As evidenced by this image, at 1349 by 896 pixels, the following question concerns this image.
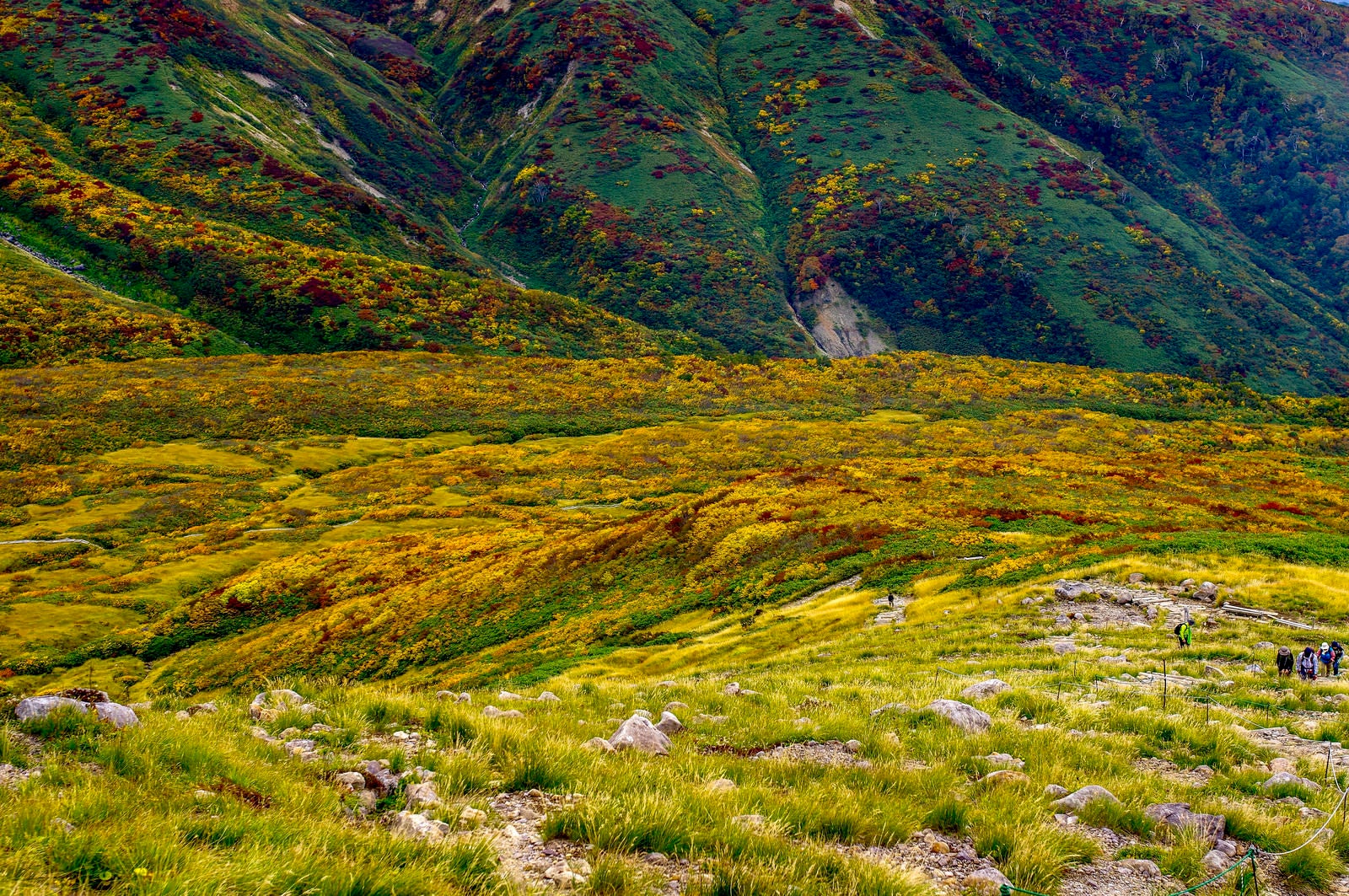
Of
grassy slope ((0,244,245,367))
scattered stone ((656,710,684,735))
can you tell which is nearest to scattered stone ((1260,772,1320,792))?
scattered stone ((656,710,684,735))

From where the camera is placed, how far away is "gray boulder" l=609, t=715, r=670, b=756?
912 centimetres

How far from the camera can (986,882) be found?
239 inches

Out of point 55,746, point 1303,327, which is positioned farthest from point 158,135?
point 1303,327

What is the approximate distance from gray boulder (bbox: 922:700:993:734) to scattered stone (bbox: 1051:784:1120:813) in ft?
10.6

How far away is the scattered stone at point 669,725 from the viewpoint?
1100 cm

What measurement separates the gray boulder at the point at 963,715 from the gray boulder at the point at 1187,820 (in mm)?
3481

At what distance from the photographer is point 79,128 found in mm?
175250

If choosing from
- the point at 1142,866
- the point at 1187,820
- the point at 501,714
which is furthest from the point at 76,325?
the point at 1187,820

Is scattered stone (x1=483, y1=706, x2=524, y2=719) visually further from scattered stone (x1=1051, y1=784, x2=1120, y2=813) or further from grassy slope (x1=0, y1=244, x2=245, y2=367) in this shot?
grassy slope (x1=0, y1=244, x2=245, y2=367)

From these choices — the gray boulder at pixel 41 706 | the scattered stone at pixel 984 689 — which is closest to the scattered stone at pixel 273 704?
the gray boulder at pixel 41 706

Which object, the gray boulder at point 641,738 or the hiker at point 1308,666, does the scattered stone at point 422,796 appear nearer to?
the gray boulder at point 641,738

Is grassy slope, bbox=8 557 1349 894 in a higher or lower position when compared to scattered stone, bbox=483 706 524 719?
higher

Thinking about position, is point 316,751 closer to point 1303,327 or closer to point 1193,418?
point 1193,418

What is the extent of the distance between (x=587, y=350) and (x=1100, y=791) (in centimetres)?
14599
